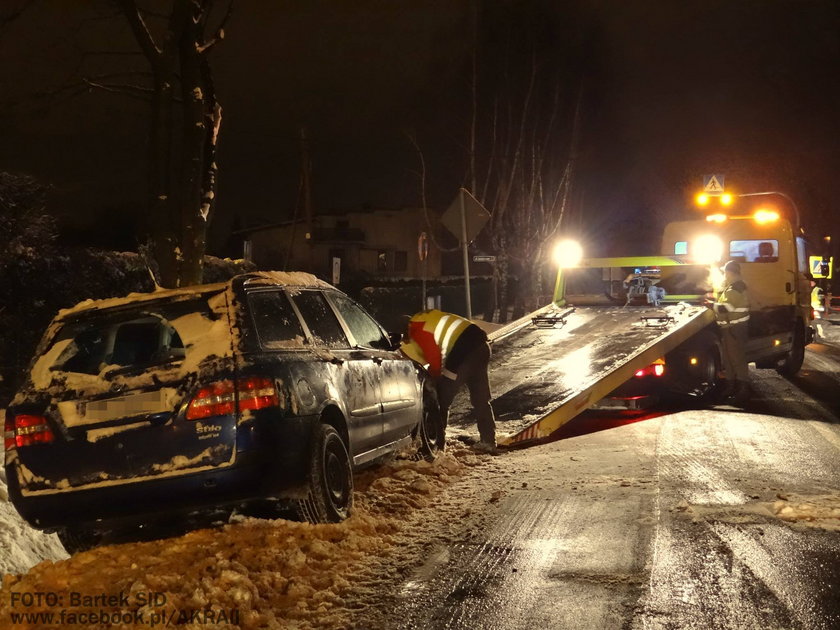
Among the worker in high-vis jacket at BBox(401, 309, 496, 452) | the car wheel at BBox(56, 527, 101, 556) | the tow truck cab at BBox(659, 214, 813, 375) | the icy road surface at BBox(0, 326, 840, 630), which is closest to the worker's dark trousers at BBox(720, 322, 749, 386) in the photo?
the tow truck cab at BBox(659, 214, 813, 375)

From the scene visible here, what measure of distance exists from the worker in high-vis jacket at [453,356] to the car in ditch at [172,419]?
262 cm

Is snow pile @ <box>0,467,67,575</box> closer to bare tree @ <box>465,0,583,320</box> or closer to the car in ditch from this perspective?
the car in ditch

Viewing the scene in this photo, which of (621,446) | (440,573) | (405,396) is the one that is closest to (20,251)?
(405,396)

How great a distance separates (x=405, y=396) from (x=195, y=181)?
5491 mm

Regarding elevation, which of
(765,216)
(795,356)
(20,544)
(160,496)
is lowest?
(795,356)

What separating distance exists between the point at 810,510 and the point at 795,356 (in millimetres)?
10610

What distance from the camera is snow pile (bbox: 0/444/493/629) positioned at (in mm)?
4391

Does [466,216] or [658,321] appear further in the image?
[466,216]

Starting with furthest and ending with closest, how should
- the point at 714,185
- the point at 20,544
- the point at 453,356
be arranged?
the point at 714,185, the point at 453,356, the point at 20,544

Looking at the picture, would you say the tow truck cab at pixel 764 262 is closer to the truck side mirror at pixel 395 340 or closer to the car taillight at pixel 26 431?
the truck side mirror at pixel 395 340

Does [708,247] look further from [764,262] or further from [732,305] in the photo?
[732,305]

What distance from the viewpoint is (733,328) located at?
12.5 metres

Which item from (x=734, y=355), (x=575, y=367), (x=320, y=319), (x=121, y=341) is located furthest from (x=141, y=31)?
(x=734, y=355)

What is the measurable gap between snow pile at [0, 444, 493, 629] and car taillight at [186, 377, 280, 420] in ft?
2.69
